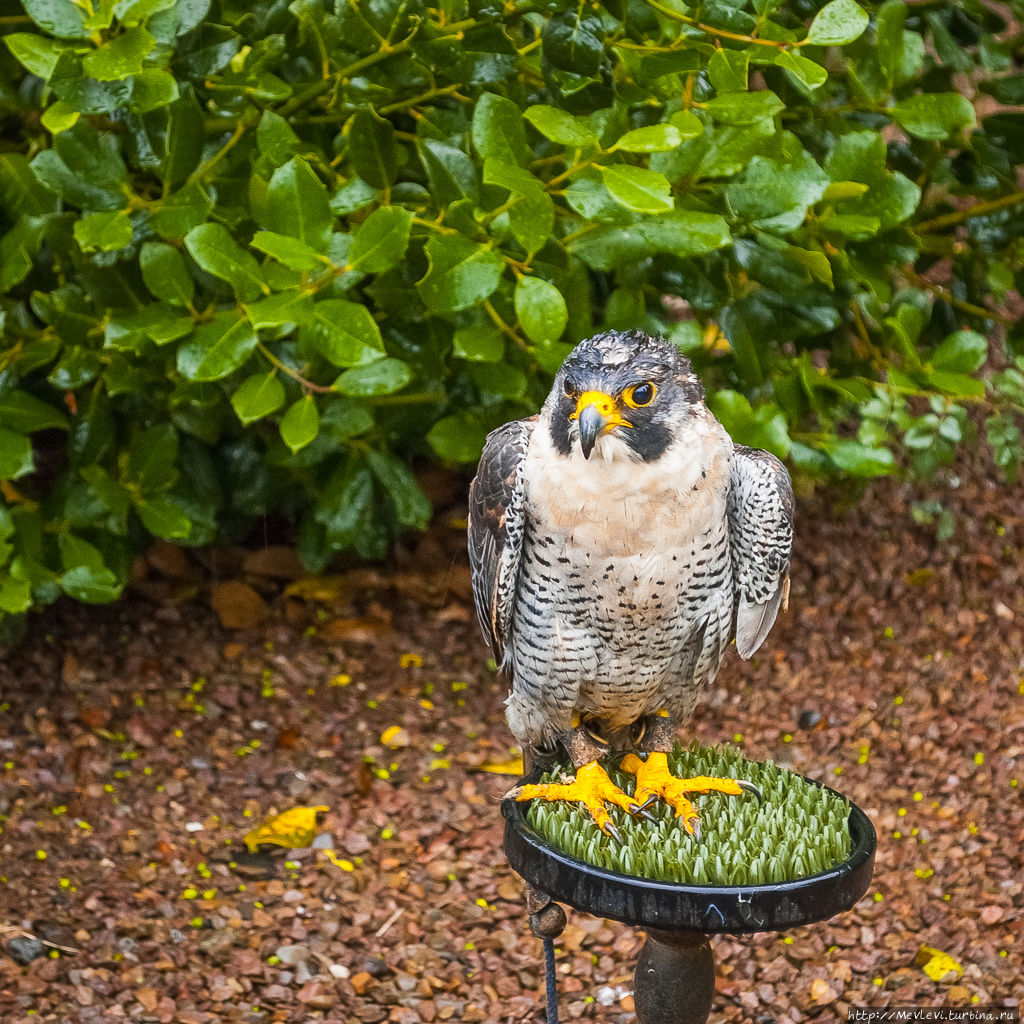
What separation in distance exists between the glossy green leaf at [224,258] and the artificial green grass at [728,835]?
127 centimetres

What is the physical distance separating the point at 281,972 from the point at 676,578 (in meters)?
1.56

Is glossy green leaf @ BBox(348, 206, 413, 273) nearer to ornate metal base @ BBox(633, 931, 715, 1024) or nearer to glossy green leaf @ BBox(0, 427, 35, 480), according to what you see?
glossy green leaf @ BBox(0, 427, 35, 480)

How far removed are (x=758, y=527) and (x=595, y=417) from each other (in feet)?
1.87

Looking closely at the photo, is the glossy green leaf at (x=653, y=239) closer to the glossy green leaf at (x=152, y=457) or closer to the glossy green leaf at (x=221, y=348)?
the glossy green leaf at (x=221, y=348)

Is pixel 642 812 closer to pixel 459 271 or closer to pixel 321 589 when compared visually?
pixel 459 271

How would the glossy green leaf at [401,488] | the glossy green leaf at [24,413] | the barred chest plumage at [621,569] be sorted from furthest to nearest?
the glossy green leaf at [401,488] < the glossy green leaf at [24,413] < the barred chest plumage at [621,569]

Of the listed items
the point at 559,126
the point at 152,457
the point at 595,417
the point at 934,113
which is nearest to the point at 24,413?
the point at 152,457

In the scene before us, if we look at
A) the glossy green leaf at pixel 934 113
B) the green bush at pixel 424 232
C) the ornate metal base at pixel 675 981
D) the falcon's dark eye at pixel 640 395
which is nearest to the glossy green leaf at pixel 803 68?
the green bush at pixel 424 232

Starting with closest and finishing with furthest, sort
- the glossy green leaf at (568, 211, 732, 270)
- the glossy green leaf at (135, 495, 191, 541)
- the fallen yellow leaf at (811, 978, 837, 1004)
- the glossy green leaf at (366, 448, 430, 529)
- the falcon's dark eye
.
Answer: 1. the falcon's dark eye
2. the glossy green leaf at (568, 211, 732, 270)
3. the fallen yellow leaf at (811, 978, 837, 1004)
4. the glossy green leaf at (135, 495, 191, 541)
5. the glossy green leaf at (366, 448, 430, 529)

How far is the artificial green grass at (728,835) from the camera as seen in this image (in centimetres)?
202

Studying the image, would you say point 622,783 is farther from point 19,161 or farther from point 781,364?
point 19,161

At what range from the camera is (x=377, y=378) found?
281 cm

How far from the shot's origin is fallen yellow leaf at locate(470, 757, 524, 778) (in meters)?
3.66

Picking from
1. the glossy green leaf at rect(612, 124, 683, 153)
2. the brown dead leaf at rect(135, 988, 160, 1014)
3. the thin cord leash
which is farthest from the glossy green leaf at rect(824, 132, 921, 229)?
the brown dead leaf at rect(135, 988, 160, 1014)
